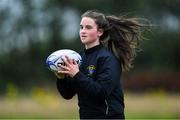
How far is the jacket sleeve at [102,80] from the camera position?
20.8 feet

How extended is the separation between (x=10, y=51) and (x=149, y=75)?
19.7 feet

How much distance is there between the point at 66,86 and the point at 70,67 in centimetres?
45

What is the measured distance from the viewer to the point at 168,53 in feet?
102

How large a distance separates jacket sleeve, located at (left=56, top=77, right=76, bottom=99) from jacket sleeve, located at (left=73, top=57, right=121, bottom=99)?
0.91ft

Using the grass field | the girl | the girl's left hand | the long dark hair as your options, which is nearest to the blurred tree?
the grass field

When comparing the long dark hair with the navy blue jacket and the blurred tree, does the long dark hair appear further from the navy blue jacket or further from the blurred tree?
the blurred tree

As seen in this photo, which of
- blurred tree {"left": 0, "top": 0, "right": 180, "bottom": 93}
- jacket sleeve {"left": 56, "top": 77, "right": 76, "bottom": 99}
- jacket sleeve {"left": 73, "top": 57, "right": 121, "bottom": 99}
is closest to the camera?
jacket sleeve {"left": 73, "top": 57, "right": 121, "bottom": 99}

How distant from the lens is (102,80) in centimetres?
643

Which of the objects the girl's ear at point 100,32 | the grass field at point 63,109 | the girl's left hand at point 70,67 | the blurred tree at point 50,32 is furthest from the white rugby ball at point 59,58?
the blurred tree at point 50,32

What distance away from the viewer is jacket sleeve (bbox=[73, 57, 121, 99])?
6.33 m

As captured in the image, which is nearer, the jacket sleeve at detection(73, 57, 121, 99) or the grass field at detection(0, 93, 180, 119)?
the jacket sleeve at detection(73, 57, 121, 99)

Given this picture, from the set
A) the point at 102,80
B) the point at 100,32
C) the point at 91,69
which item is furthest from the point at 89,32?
the point at 102,80

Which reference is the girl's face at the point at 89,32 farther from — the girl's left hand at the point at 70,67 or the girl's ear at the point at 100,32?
the girl's left hand at the point at 70,67

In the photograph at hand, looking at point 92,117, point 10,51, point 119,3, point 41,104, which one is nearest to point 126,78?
point 119,3
